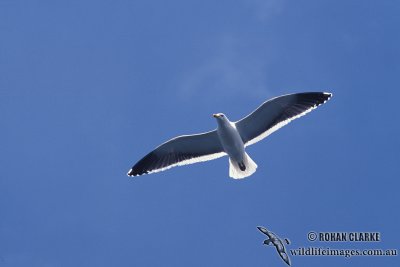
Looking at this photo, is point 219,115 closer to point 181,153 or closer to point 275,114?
point 275,114

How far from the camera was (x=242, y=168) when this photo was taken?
21078 mm

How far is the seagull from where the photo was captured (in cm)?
2091

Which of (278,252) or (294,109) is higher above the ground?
(294,109)

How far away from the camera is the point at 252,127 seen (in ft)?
69.8

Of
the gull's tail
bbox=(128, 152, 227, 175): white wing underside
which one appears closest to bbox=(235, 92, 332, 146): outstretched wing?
the gull's tail

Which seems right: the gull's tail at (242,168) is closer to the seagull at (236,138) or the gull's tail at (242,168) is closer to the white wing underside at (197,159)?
the seagull at (236,138)

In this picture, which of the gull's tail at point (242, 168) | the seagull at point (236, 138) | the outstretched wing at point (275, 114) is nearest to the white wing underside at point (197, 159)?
the seagull at point (236, 138)

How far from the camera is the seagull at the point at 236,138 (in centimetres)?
2091

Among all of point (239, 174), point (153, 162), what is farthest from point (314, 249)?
point (153, 162)

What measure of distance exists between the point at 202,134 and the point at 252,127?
45.2 inches

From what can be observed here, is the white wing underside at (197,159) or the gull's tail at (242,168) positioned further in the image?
the white wing underside at (197,159)

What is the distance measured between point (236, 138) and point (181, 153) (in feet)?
5.04

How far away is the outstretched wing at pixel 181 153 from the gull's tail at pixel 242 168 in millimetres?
494

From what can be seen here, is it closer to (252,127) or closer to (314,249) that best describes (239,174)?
(252,127)
